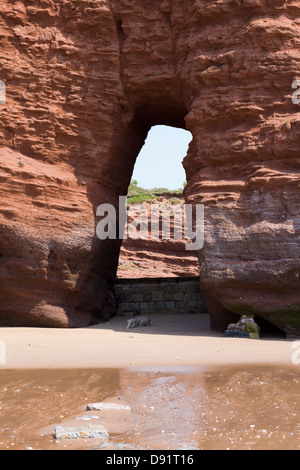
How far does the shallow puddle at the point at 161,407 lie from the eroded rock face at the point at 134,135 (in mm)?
A: 3324

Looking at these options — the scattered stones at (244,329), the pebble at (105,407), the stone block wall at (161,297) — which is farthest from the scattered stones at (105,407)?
the stone block wall at (161,297)

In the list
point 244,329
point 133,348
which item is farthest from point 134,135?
point 133,348

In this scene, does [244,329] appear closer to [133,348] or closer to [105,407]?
[133,348]

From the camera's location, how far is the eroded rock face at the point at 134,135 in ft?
28.2

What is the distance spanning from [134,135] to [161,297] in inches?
156

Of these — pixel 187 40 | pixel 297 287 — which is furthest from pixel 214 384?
pixel 187 40

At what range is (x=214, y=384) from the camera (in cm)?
474

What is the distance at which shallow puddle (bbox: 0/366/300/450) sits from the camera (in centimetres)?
321

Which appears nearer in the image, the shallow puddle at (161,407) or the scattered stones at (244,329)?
the shallow puddle at (161,407)

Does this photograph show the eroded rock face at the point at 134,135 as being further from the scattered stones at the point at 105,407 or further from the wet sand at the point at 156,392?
the scattered stones at the point at 105,407

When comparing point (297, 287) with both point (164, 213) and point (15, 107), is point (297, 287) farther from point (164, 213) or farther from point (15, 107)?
point (164, 213)

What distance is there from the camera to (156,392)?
14.8 ft

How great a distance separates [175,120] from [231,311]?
549 centimetres

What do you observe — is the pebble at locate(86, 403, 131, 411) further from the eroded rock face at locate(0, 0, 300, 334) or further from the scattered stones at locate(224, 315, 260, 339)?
the eroded rock face at locate(0, 0, 300, 334)
